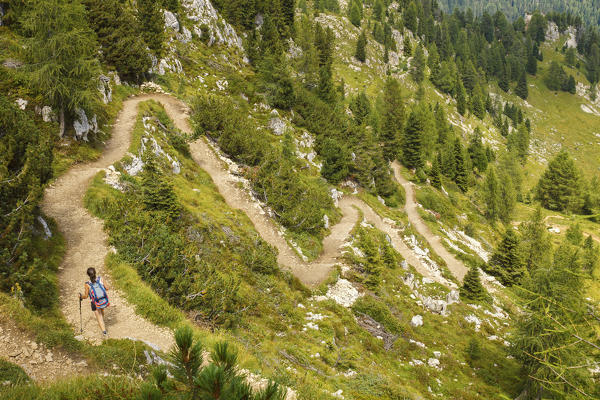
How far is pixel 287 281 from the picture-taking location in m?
20.1

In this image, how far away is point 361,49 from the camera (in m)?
104

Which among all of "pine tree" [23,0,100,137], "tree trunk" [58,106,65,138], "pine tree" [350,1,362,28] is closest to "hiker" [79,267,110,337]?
"pine tree" [23,0,100,137]

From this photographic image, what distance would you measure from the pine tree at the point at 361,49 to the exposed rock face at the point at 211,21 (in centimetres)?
5634

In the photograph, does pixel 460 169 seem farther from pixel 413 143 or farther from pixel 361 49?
pixel 361 49

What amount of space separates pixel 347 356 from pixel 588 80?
217908 mm

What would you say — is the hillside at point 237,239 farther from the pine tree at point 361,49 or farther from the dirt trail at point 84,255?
the pine tree at point 361,49

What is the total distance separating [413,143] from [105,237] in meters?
58.1

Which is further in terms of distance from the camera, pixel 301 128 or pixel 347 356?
pixel 301 128

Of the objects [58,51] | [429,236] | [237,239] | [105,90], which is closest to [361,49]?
[429,236]

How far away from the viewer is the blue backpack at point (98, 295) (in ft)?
29.9

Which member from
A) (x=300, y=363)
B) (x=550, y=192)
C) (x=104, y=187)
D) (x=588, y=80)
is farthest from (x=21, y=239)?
(x=588, y=80)

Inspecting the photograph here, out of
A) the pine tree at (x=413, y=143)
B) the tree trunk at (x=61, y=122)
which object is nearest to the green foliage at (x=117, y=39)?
the tree trunk at (x=61, y=122)

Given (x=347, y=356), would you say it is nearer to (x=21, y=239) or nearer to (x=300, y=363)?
(x=300, y=363)

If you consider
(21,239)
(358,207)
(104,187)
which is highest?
(21,239)
